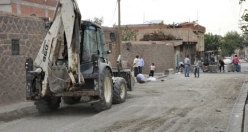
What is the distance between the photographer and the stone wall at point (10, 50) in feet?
43.7

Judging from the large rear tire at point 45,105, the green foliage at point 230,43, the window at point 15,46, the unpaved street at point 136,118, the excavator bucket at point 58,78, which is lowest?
the unpaved street at point 136,118

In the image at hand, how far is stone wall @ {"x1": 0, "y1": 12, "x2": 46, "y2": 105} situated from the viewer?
13320 millimetres

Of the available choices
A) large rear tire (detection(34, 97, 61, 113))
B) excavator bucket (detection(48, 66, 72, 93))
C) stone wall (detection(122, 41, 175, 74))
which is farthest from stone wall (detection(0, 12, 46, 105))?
stone wall (detection(122, 41, 175, 74))

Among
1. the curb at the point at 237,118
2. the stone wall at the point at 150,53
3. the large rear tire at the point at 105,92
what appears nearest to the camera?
the curb at the point at 237,118

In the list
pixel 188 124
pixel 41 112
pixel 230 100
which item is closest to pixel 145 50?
pixel 230 100

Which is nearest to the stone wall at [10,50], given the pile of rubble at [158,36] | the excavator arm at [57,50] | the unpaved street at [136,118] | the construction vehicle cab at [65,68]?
the unpaved street at [136,118]

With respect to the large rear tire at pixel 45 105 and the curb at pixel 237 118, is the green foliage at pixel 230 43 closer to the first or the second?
the curb at pixel 237 118

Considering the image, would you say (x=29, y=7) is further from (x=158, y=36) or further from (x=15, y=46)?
(x=15, y=46)

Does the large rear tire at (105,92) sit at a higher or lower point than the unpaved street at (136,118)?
higher

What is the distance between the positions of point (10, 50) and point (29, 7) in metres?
29.5

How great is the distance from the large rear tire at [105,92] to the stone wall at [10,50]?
3754mm

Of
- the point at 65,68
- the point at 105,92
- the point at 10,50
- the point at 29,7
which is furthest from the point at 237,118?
the point at 29,7

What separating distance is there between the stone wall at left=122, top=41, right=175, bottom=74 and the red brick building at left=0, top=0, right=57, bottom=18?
12.2 m

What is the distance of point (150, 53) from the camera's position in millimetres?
36344
